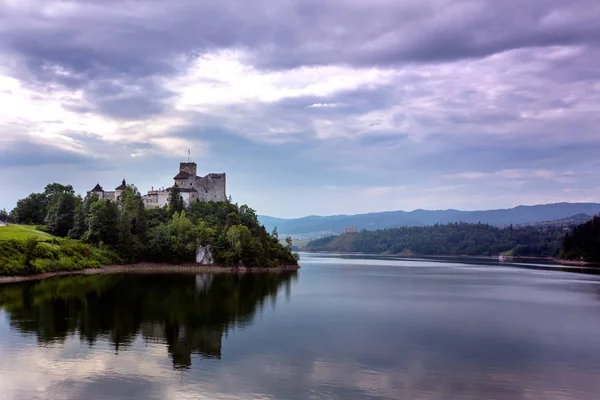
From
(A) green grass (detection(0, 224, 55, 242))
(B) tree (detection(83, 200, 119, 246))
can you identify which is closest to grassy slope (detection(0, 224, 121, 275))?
(A) green grass (detection(0, 224, 55, 242))

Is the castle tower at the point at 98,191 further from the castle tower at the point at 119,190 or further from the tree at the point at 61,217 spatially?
the tree at the point at 61,217

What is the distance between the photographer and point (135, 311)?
38062mm

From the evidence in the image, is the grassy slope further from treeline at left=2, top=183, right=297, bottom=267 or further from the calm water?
the calm water

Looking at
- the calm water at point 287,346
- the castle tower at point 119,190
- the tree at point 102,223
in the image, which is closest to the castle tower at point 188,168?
the castle tower at point 119,190

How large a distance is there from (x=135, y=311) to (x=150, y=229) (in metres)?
52.7

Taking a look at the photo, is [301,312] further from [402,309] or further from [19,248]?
[19,248]

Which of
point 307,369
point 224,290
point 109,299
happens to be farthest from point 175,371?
point 224,290

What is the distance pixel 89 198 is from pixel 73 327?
64.1 metres

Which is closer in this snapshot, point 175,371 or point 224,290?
point 175,371

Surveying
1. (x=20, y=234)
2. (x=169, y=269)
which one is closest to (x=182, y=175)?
(x=169, y=269)

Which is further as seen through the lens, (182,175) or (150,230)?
(182,175)

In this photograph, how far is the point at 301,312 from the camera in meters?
41.3

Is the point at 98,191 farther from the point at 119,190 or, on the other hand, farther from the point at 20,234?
the point at 20,234

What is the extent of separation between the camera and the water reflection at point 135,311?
2866 cm
